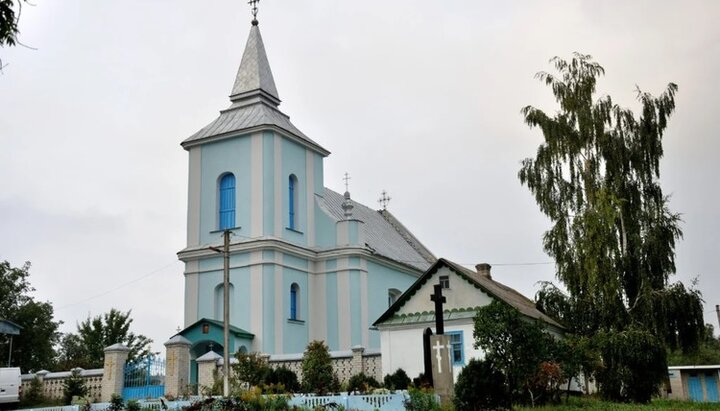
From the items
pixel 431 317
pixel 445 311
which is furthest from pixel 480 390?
pixel 445 311

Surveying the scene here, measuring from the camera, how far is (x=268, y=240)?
2977 cm

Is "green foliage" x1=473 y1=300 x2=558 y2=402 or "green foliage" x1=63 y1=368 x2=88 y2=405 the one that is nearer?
"green foliage" x1=473 y1=300 x2=558 y2=402

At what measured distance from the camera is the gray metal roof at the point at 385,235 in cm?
3650

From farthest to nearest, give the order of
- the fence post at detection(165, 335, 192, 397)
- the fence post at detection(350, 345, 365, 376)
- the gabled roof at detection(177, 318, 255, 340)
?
the gabled roof at detection(177, 318, 255, 340)
the fence post at detection(350, 345, 365, 376)
the fence post at detection(165, 335, 192, 397)

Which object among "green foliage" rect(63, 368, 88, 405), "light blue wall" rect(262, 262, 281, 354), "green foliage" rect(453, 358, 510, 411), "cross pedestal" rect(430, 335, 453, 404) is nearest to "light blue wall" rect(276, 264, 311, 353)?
"light blue wall" rect(262, 262, 281, 354)

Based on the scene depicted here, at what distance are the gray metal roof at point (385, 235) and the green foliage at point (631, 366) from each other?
12714 millimetres

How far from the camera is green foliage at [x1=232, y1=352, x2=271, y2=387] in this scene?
76.3ft

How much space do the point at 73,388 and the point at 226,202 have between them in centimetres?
1054

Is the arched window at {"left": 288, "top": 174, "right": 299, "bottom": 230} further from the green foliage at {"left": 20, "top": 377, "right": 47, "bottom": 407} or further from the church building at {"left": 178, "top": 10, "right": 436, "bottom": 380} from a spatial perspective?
the green foliage at {"left": 20, "top": 377, "right": 47, "bottom": 407}

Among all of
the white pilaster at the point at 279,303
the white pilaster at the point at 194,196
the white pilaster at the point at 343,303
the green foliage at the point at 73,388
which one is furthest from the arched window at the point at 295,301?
the green foliage at the point at 73,388

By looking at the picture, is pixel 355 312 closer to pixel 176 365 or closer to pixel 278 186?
pixel 278 186

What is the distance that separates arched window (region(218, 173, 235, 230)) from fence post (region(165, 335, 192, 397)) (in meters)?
8.12

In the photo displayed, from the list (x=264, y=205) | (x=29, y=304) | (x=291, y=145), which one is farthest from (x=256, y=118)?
(x=29, y=304)

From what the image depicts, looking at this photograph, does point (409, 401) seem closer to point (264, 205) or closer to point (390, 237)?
point (264, 205)
